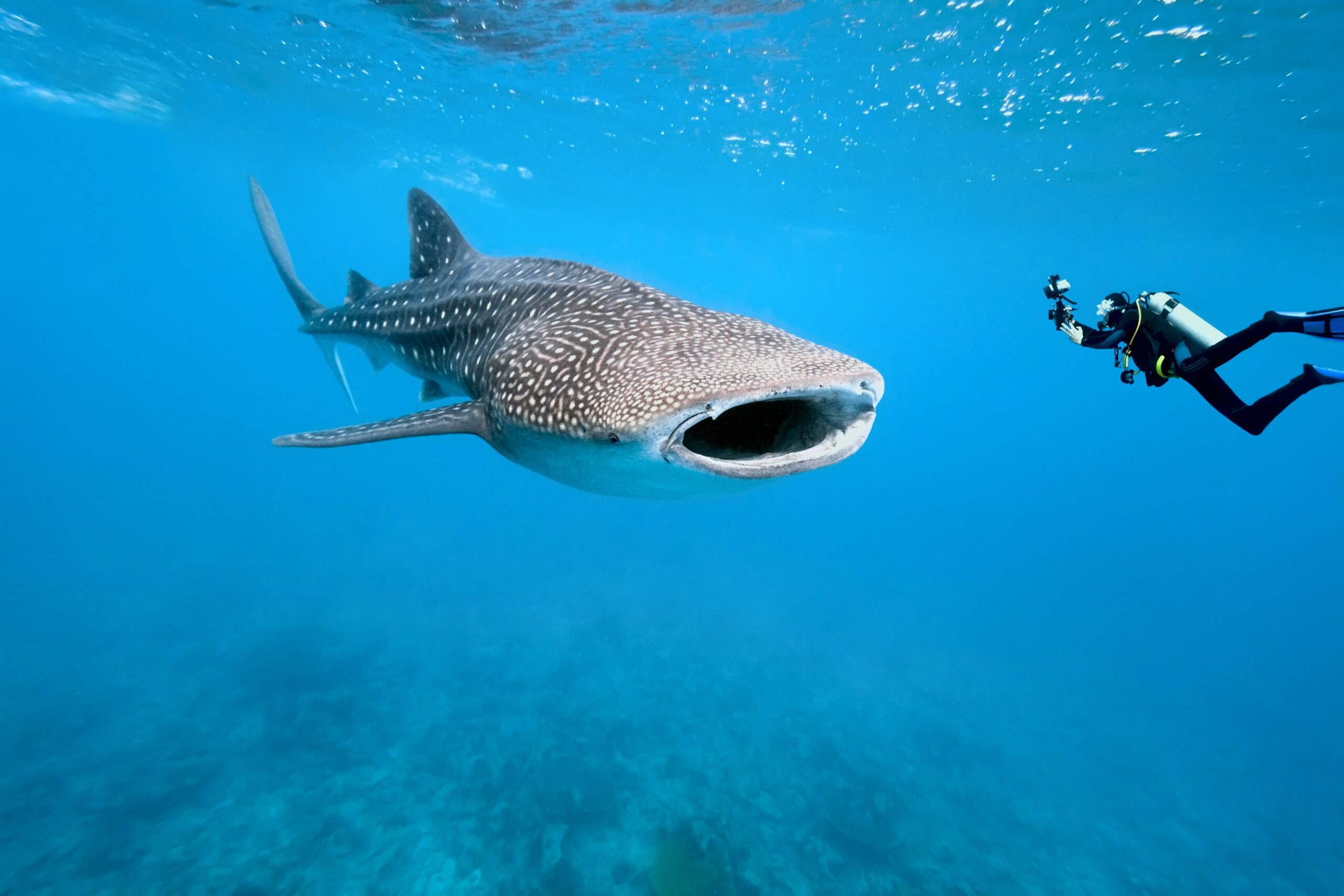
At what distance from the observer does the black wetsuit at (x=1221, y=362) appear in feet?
16.7

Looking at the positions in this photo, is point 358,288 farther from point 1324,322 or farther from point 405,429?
point 1324,322

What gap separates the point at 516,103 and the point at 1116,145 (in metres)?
19.2

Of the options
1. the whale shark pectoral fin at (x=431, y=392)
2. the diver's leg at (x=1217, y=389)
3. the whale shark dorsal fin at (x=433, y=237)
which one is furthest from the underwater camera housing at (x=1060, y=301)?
the whale shark pectoral fin at (x=431, y=392)

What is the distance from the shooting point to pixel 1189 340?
5.59m

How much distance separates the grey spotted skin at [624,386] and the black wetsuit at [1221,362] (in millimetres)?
4716

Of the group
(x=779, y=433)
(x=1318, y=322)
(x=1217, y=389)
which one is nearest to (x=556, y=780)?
(x=779, y=433)

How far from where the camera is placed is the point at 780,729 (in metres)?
13.5

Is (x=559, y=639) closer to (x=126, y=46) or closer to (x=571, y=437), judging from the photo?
(x=571, y=437)

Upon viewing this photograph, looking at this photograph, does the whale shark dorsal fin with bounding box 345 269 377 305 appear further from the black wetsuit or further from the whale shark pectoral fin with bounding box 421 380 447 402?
the black wetsuit

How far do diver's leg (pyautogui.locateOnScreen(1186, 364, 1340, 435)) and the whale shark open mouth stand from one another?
446 cm

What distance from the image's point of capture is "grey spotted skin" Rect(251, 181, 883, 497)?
209 cm

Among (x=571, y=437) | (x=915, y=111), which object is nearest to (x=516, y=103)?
(x=915, y=111)

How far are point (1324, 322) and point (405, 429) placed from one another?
7273 mm

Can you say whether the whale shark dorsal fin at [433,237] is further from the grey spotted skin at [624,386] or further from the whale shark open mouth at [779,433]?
the whale shark open mouth at [779,433]
